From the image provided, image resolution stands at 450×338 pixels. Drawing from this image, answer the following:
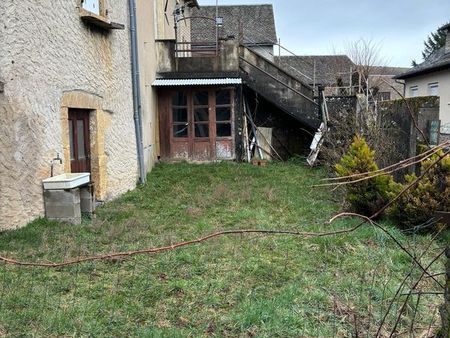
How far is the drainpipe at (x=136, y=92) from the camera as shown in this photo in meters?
9.82

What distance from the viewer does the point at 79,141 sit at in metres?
7.96

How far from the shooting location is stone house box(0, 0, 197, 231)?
5.60 m

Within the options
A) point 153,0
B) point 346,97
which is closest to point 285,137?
point 346,97

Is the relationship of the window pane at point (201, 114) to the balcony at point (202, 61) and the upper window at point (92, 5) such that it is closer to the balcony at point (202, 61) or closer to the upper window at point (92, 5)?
the balcony at point (202, 61)

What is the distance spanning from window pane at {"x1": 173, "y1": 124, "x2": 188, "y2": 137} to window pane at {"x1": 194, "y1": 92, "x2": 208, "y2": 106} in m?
0.86

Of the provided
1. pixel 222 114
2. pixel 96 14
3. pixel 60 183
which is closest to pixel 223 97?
pixel 222 114

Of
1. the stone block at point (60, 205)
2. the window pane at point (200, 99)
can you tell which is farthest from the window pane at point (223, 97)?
the stone block at point (60, 205)

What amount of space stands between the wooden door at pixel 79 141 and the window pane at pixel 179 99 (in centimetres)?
550

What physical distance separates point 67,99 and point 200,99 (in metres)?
6.63

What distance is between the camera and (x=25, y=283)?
13.2ft

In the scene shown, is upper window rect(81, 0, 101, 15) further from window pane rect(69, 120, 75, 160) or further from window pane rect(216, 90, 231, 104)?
window pane rect(216, 90, 231, 104)

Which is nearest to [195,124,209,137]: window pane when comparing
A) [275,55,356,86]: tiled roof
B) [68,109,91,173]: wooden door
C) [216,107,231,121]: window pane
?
[216,107,231,121]: window pane

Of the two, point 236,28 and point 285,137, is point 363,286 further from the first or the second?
point 236,28

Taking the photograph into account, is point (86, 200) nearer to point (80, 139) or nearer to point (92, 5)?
point (80, 139)
